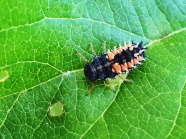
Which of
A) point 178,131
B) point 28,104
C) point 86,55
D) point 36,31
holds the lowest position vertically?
point 178,131

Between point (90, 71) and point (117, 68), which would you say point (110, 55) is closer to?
point (117, 68)

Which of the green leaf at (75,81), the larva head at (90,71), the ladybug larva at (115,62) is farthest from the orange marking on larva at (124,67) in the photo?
the larva head at (90,71)

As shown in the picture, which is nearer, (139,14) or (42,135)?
(42,135)

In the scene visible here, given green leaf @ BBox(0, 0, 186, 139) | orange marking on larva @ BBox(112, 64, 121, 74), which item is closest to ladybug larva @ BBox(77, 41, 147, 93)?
orange marking on larva @ BBox(112, 64, 121, 74)

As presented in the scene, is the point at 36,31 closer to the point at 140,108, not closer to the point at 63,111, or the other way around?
the point at 63,111

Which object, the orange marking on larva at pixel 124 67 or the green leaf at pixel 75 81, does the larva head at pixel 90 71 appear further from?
the orange marking on larva at pixel 124 67

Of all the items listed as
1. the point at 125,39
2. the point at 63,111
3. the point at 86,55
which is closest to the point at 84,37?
the point at 86,55

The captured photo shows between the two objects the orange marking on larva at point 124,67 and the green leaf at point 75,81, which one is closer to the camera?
the green leaf at point 75,81

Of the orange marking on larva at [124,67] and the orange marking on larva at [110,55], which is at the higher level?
the orange marking on larva at [110,55]
